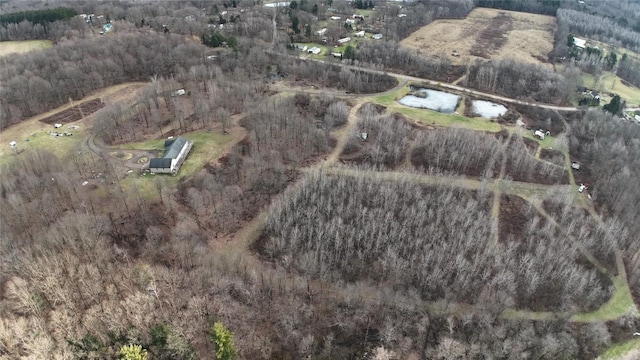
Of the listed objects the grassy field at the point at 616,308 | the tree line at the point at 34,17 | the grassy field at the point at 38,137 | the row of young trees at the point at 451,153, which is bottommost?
the grassy field at the point at 616,308

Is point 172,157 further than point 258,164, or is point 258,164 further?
point 258,164

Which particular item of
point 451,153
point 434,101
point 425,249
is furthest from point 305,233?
point 434,101

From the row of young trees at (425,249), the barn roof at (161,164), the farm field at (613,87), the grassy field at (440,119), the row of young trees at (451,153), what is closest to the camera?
the row of young trees at (425,249)

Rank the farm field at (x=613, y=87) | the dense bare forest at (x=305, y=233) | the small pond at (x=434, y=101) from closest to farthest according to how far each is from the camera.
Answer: the dense bare forest at (x=305, y=233)
the small pond at (x=434, y=101)
the farm field at (x=613, y=87)

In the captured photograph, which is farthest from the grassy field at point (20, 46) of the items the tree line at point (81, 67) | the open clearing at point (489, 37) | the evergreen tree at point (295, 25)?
the open clearing at point (489, 37)

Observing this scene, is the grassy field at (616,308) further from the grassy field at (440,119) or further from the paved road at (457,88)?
the paved road at (457,88)

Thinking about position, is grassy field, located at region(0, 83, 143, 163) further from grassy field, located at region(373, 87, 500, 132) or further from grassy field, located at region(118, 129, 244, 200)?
grassy field, located at region(373, 87, 500, 132)

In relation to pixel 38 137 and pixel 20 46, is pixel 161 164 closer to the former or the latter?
pixel 38 137
